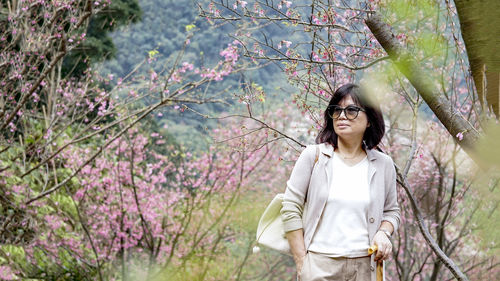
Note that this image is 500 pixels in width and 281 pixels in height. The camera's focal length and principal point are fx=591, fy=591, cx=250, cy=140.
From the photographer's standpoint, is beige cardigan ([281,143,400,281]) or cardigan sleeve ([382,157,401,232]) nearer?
beige cardigan ([281,143,400,281])

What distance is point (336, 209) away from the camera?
6.17 ft

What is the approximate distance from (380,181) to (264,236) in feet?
1.44

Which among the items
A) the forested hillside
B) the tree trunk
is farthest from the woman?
the forested hillside

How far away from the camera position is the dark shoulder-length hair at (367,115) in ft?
6.61

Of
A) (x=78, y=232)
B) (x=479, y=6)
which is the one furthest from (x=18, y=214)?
(x=479, y=6)

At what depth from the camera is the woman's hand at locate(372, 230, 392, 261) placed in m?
1.85

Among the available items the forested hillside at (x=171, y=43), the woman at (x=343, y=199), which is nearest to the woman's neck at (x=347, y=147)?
the woman at (x=343, y=199)

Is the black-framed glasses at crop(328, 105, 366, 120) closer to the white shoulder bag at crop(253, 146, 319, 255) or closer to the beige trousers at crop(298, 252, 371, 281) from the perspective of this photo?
the white shoulder bag at crop(253, 146, 319, 255)

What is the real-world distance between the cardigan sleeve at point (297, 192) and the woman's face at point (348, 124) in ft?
0.46

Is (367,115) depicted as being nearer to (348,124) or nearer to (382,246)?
(348,124)

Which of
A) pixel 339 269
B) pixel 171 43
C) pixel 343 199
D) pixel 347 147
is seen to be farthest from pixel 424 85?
pixel 171 43

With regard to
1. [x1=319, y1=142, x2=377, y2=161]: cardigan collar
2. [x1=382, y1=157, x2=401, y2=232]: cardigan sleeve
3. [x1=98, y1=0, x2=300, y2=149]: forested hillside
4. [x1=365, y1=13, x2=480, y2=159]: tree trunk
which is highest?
[x1=365, y1=13, x2=480, y2=159]: tree trunk

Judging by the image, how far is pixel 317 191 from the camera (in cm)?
190

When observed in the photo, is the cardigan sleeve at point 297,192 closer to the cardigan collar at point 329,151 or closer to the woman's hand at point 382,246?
the cardigan collar at point 329,151
